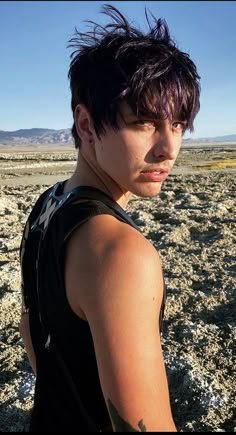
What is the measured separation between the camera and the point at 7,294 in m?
4.17

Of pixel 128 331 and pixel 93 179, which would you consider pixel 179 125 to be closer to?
pixel 93 179

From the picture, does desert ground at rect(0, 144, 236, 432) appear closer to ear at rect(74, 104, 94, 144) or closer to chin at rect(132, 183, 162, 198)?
chin at rect(132, 183, 162, 198)

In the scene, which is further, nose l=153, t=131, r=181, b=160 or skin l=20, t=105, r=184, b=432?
nose l=153, t=131, r=181, b=160

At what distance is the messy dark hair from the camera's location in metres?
1.15

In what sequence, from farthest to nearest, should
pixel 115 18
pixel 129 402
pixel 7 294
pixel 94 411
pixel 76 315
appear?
pixel 7 294
pixel 115 18
pixel 94 411
pixel 76 315
pixel 129 402

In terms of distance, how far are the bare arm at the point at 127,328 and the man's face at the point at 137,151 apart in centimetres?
33

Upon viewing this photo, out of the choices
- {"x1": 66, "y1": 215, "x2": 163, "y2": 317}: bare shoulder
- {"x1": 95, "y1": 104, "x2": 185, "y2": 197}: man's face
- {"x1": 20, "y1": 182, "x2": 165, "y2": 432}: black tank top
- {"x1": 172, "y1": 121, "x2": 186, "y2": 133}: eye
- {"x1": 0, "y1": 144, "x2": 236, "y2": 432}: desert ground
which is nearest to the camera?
{"x1": 66, "y1": 215, "x2": 163, "y2": 317}: bare shoulder

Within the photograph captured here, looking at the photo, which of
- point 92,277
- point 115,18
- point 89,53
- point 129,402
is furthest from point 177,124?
point 129,402

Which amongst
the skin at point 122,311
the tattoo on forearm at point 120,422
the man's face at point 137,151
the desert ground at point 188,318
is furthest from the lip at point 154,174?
the desert ground at point 188,318

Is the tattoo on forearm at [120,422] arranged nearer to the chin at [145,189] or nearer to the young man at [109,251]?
the young man at [109,251]

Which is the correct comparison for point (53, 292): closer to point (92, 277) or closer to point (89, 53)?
point (92, 277)

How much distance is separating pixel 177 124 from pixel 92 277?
0.63 metres

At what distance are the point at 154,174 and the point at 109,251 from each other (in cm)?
43

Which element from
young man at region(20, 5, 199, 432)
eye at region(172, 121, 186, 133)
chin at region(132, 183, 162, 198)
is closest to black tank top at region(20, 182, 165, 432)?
young man at region(20, 5, 199, 432)
